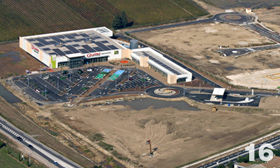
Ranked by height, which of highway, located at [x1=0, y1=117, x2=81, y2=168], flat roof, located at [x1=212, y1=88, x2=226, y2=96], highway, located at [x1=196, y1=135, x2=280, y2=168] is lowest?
highway, located at [x1=196, y1=135, x2=280, y2=168]

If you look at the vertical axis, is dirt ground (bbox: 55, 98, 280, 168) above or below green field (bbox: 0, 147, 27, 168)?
above

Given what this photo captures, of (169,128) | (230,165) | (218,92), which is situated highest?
(218,92)

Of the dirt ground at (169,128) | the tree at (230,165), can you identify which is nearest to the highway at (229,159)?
the tree at (230,165)

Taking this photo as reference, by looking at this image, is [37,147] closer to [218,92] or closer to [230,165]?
[230,165]

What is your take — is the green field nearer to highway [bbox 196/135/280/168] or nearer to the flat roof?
highway [bbox 196/135/280/168]

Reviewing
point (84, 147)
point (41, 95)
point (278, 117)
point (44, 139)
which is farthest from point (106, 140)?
point (278, 117)

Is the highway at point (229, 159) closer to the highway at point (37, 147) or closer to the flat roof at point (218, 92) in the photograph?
the flat roof at point (218, 92)

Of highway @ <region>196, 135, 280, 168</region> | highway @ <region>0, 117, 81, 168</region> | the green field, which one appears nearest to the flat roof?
highway @ <region>196, 135, 280, 168</region>

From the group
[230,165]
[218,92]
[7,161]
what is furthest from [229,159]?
[7,161]
